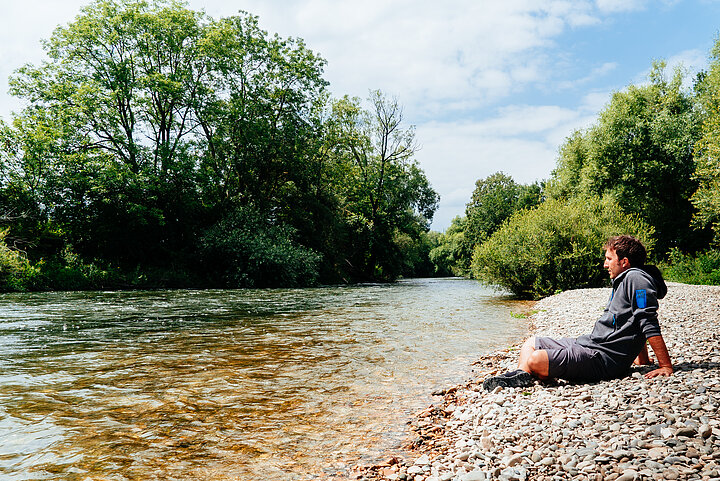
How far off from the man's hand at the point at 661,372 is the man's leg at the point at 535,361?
1069 mm

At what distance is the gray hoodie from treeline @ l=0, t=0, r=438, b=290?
1079 inches

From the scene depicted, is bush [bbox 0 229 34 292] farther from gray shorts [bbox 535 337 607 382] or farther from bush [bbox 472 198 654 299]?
gray shorts [bbox 535 337 607 382]

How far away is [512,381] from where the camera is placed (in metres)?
5.48

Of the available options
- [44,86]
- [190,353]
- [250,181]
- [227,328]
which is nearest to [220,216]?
[250,181]

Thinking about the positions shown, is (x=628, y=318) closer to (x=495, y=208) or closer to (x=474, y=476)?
(x=474, y=476)

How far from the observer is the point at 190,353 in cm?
842

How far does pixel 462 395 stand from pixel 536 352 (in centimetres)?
115

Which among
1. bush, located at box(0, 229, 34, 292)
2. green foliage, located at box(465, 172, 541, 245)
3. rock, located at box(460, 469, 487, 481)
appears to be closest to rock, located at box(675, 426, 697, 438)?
rock, located at box(460, 469, 487, 481)

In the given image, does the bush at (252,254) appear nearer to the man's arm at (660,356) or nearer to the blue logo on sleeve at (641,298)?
the blue logo on sleeve at (641,298)

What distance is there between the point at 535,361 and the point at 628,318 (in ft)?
3.93

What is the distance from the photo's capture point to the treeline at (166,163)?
2725 centimetres

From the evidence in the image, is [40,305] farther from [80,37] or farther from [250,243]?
[80,37]

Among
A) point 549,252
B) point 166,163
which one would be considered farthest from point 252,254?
point 549,252

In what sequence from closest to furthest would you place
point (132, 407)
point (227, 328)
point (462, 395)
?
1. point (132, 407)
2. point (462, 395)
3. point (227, 328)
